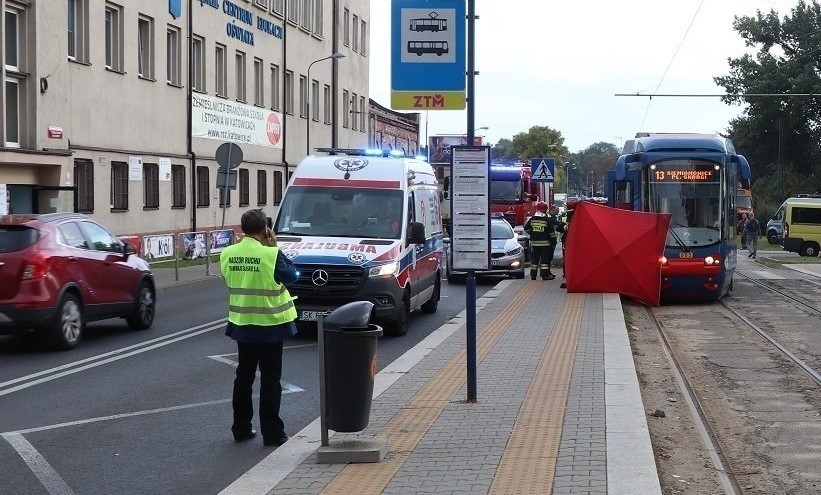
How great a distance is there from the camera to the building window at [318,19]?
2172 inches

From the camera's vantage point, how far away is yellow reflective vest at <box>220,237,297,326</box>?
28.0 ft

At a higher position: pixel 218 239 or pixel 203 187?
pixel 203 187

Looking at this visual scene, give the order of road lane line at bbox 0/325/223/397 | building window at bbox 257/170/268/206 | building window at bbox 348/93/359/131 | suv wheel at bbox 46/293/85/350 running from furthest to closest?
building window at bbox 348/93/359/131 → building window at bbox 257/170/268/206 → suv wheel at bbox 46/293/85/350 → road lane line at bbox 0/325/223/397

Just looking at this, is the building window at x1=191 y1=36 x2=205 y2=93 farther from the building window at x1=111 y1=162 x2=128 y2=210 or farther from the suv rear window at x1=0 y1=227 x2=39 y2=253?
the suv rear window at x1=0 y1=227 x2=39 y2=253

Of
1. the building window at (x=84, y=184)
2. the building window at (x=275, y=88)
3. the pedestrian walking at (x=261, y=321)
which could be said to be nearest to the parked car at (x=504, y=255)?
the building window at (x=84, y=184)

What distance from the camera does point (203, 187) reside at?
134 ft

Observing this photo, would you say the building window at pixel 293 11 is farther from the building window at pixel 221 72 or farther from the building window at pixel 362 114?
the building window at pixel 362 114

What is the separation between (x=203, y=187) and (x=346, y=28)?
22105 millimetres

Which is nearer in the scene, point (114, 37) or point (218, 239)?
point (218, 239)

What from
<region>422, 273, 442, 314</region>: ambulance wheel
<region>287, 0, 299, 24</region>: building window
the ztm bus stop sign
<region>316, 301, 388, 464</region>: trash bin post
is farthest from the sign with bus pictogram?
<region>287, 0, 299, 24</region>: building window

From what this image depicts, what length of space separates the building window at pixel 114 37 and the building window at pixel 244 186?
38.3 ft

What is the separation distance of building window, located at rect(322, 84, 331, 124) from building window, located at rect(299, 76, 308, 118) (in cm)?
327

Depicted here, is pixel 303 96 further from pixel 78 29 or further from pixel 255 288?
pixel 255 288

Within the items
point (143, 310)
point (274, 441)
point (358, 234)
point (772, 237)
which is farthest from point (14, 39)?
point (772, 237)
